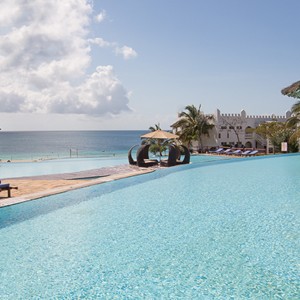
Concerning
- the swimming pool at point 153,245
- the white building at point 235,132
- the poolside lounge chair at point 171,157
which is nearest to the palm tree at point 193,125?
the white building at point 235,132

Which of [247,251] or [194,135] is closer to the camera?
[247,251]

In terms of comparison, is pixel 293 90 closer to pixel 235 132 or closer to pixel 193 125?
Result: pixel 235 132

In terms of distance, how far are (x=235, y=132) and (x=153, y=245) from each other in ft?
112

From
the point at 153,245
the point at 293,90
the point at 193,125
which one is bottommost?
the point at 153,245

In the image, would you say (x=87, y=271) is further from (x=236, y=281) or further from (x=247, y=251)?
(x=247, y=251)

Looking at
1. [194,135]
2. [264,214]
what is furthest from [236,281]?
[194,135]

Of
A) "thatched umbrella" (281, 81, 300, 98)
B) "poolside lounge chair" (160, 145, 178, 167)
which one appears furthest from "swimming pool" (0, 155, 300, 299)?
"thatched umbrella" (281, 81, 300, 98)

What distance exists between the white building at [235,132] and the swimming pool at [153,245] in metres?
27.9

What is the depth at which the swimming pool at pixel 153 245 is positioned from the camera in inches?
181

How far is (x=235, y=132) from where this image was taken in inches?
1517

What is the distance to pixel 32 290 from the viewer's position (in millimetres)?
4578

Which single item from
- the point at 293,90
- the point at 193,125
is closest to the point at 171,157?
the point at 293,90

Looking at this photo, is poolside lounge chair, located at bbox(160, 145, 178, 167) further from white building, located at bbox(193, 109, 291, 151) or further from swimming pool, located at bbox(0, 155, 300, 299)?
white building, located at bbox(193, 109, 291, 151)

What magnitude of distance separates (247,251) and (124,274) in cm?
232
